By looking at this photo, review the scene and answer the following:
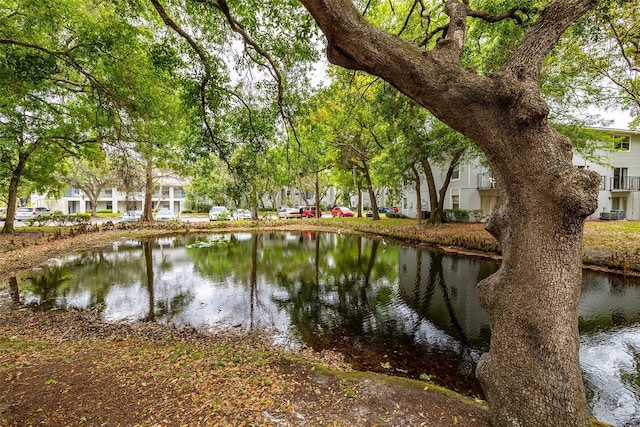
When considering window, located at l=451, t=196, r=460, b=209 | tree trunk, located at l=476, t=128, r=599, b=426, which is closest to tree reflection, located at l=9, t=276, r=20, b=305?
tree trunk, located at l=476, t=128, r=599, b=426

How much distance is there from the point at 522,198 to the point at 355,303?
6031mm

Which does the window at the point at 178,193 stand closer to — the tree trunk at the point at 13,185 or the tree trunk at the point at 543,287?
the tree trunk at the point at 13,185

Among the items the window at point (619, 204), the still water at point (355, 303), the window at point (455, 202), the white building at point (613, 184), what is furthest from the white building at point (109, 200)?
the window at point (619, 204)

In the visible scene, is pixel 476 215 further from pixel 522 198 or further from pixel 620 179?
pixel 522 198

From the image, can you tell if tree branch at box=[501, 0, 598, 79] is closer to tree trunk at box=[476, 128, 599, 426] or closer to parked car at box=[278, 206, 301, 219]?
tree trunk at box=[476, 128, 599, 426]

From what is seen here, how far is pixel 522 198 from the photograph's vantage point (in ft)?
8.14

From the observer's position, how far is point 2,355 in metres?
4.06

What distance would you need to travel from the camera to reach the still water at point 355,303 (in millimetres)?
4945

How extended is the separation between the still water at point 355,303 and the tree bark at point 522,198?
2.16m

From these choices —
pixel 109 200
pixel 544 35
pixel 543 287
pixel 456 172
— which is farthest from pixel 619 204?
pixel 109 200

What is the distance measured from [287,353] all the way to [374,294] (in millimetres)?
4163

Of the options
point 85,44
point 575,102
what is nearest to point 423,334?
point 85,44

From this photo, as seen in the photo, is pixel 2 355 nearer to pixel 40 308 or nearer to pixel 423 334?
pixel 40 308

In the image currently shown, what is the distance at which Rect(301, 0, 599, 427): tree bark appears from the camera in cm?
236
